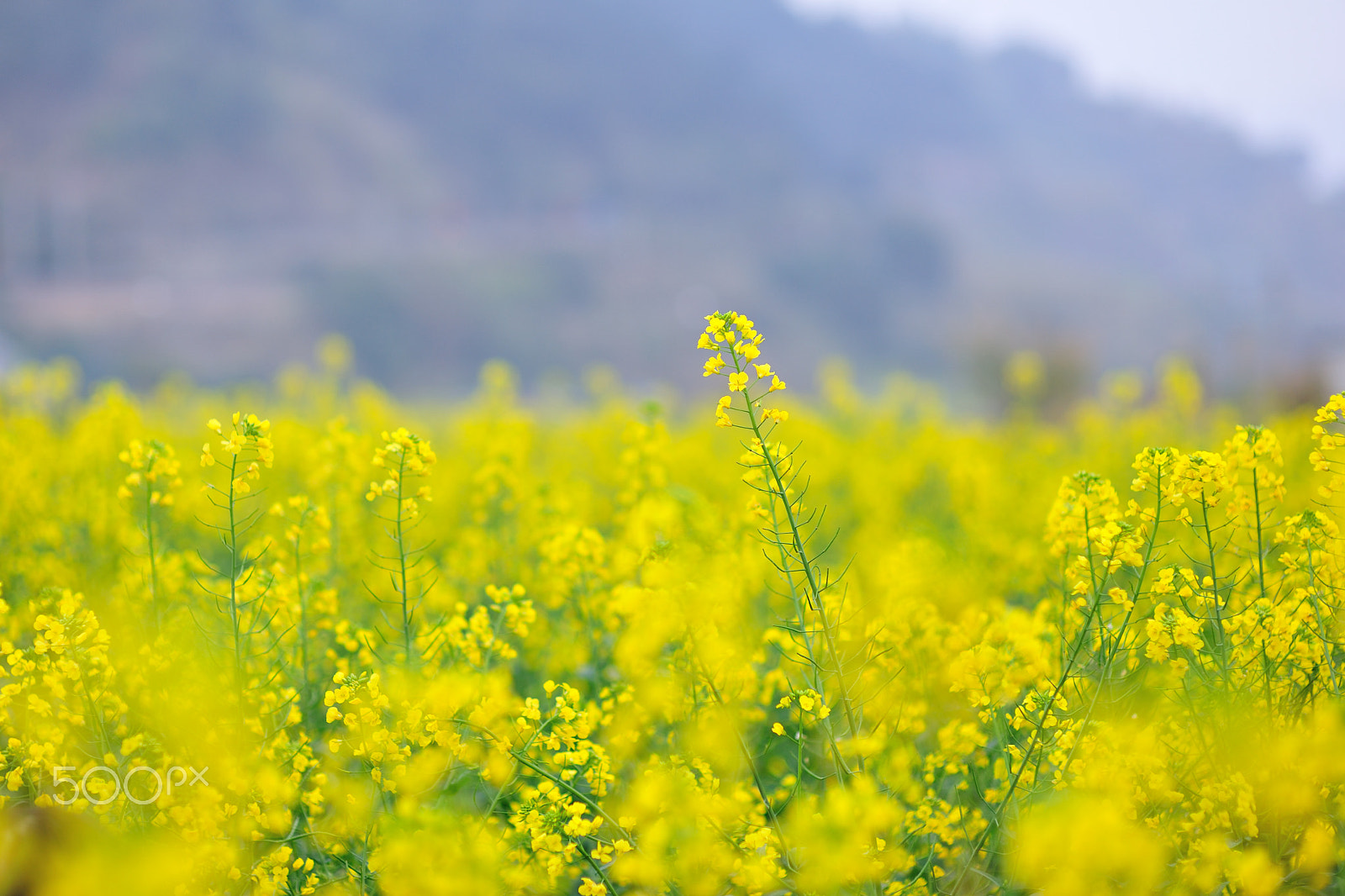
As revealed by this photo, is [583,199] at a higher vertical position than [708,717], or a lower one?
higher

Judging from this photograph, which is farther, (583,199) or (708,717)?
(583,199)

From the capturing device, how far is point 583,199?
77625 mm

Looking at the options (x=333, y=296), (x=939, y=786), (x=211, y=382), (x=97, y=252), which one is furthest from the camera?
(x=97, y=252)

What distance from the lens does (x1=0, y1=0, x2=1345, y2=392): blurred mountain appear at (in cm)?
5028

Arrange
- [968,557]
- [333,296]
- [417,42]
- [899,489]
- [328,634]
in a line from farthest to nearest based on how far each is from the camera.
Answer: [417,42], [333,296], [899,489], [968,557], [328,634]

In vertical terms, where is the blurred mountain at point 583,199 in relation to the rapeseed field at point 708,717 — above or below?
above

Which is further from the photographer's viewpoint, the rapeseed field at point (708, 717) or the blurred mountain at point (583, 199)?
the blurred mountain at point (583, 199)

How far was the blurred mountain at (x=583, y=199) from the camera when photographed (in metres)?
50.3

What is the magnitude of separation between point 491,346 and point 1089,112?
90.9 metres

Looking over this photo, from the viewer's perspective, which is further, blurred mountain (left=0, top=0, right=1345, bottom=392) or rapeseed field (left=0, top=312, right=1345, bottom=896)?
blurred mountain (left=0, top=0, right=1345, bottom=392)

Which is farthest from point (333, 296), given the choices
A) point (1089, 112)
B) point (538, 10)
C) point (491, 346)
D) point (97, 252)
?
point (1089, 112)

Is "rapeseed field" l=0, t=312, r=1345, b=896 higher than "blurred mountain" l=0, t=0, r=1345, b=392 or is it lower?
lower

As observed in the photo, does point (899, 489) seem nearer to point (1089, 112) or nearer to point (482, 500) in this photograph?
point (482, 500)

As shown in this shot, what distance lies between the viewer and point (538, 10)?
93375 millimetres
